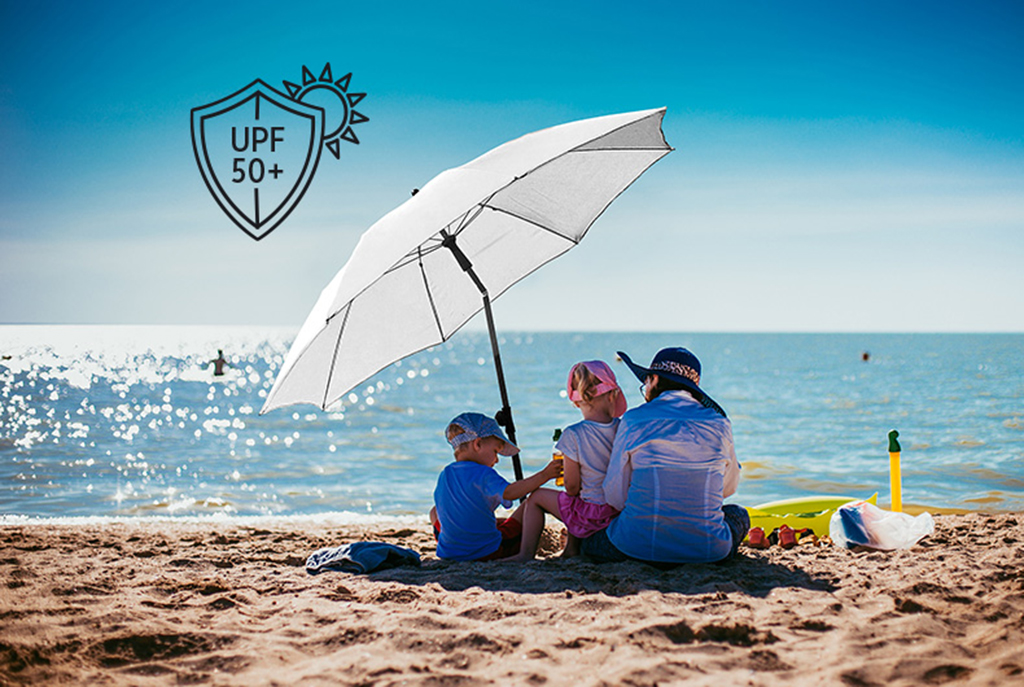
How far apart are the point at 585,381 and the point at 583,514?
80 cm

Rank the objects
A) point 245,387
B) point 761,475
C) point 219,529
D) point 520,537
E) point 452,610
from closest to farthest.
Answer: point 452,610
point 520,537
point 219,529
point 761,475
point 245,387

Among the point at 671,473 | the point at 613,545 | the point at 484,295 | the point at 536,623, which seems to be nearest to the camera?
the point at 536,623

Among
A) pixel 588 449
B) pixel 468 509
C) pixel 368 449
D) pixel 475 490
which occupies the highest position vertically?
pixel 588 449

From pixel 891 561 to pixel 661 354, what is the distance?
1803mm

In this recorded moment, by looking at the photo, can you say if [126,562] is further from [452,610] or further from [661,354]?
[661,354]

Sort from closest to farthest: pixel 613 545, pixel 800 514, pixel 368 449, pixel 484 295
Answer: pixel 613 545, pixel 484 295, pixel 800 514, pixel 368 449

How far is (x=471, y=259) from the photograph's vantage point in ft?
16.5

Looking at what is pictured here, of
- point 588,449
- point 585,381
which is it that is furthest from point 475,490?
point 585,381

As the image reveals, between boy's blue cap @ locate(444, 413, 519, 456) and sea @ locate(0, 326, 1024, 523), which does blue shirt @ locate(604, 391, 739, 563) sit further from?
sea @ locate(0, 326, 1024, 523)

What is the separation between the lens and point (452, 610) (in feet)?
11.0

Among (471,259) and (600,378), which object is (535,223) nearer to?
(471,259)

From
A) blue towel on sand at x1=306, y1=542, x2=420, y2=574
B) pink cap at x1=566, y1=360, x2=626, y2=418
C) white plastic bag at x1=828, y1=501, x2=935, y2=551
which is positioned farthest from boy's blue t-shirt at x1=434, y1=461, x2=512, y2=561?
white plastic bag at x1=828, y1=501, x2=935, y2=551

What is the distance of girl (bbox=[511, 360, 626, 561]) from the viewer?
4047 millimetres

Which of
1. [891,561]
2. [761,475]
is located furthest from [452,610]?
[761,475]
